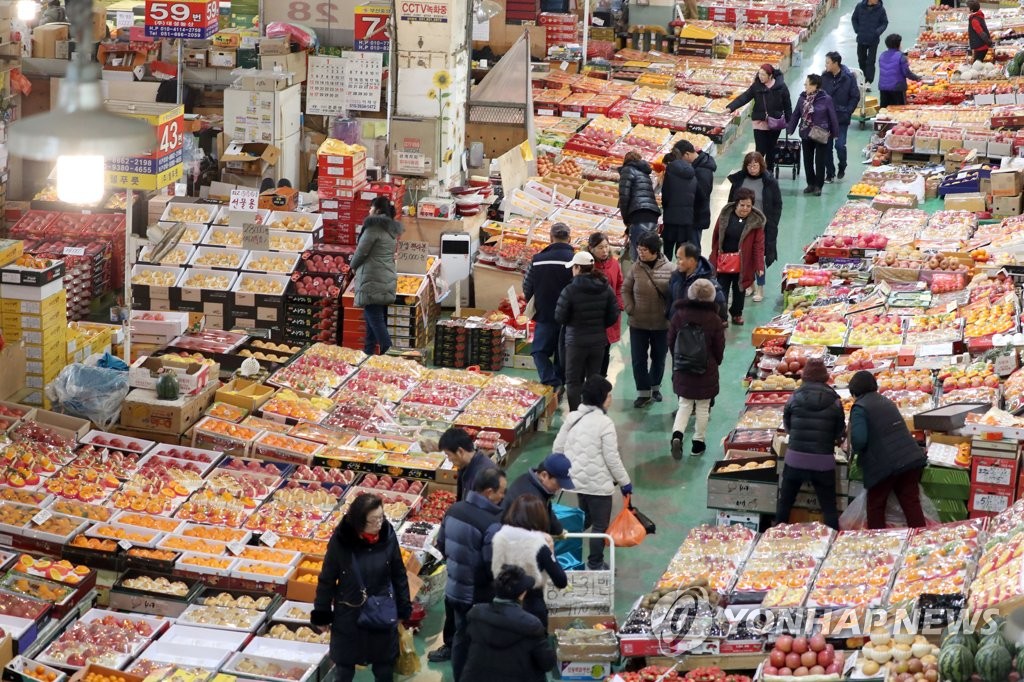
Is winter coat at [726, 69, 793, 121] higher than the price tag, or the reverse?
winter coat at [726, 69, 793, 121]

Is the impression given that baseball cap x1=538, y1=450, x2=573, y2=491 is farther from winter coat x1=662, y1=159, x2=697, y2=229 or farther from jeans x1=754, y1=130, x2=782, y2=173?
jeans x1=754, y1=130, x2=782, y2=173

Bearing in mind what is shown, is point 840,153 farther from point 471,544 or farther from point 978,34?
point 471,544

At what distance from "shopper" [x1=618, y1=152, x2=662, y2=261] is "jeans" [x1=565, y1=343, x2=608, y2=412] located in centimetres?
267

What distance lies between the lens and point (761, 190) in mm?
14367

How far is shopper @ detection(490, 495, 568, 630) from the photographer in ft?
25.1

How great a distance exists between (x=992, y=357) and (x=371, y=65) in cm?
733

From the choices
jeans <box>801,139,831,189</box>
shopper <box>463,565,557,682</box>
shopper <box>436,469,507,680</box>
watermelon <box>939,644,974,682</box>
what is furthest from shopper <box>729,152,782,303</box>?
shopper <box>463,565,557,682</box>

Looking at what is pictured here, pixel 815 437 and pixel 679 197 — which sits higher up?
pixel 679 197

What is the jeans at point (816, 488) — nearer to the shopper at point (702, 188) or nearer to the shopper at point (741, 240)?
the shopper at point (741, 240)

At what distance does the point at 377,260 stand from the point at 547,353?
1529 mm

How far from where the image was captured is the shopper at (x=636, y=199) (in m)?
14.1

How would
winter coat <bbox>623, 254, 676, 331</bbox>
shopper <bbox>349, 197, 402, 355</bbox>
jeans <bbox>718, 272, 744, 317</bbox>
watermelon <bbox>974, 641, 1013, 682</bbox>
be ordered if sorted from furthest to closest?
jeans <bbox>718, 272, 744, 317</bbox>
shopper <bbox>349, 197, 402, 355</bbox>
winter coat <bbox>623, 254, 676, 331</bbox>
watermelon <bbox>974, 641, 1013, 682</bbox>

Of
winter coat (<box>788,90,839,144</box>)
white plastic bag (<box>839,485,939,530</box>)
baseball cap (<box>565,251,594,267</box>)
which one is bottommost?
white plastic bag (<box>839,485,939,530</box>)

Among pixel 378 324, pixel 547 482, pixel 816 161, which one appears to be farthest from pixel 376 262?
pixel 816 161
